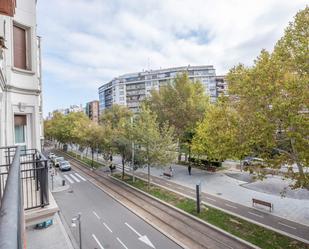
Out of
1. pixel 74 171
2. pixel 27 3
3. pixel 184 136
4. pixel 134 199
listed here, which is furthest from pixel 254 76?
pixel 74 171

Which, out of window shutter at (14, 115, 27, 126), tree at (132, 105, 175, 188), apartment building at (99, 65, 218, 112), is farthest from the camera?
apartment building at (99, 65, 218, 112)

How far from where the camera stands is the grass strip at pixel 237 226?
13.8m

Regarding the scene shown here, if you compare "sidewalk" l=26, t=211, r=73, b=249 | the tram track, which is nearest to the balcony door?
"sidewalk" l=26, t=211, r=73, b=249

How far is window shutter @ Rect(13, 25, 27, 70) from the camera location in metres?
7.90

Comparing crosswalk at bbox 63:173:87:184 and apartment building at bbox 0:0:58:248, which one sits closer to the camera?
apartment building at bbox 0:0:58:248

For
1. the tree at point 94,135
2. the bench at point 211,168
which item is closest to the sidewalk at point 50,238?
the tree at point 94,135

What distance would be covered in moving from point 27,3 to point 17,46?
1.47 m

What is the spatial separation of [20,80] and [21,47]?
4.03 ft

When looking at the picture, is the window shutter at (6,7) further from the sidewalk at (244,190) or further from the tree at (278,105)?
the sidewalk at (244,190)

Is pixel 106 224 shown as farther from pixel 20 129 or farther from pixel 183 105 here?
pixel 183 105

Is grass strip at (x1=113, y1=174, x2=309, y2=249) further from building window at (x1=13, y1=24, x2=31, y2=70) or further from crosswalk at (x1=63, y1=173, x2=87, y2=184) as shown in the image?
building window at (x1=13, y1=24, x2=31, y2=70)

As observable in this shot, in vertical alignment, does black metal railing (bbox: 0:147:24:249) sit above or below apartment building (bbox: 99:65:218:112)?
below

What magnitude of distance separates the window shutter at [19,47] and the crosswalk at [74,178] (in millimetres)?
25970

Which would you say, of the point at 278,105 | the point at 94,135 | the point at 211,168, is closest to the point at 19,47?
the point at 278,105
